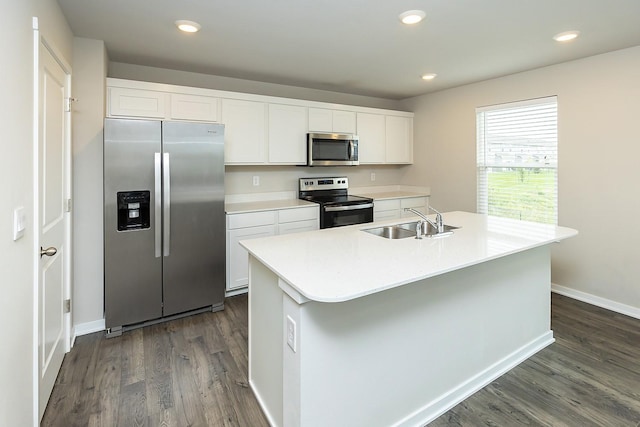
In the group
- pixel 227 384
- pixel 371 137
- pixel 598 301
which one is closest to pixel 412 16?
pixel 371 137

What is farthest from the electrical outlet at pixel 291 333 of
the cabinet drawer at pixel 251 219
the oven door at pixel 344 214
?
the oven door at pixel 344 214

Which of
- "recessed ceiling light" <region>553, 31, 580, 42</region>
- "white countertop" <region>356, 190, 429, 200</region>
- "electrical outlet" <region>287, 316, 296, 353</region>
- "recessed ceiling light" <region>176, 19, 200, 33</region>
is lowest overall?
"electrical outlet" <region>287, 316, 296, 353</region>

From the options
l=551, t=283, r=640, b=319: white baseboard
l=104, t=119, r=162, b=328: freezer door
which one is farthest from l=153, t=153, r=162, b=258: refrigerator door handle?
l=551, t=283, r=640, b=319: white baseboard

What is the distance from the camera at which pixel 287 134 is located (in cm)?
406

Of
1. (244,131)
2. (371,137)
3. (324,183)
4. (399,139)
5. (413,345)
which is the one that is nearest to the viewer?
(413,345)

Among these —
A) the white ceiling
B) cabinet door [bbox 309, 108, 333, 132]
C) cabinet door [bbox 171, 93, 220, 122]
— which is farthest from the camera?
cabinet door [bbox 309, 108, 333, 132]

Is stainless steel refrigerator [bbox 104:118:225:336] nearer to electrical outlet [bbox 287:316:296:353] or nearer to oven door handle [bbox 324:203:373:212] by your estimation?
oven door handle [bbox 324:203:373:212]

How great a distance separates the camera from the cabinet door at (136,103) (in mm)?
3059

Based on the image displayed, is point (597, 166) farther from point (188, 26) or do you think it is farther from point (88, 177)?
point (88, 177)

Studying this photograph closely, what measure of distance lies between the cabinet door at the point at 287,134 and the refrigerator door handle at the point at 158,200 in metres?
Result: 1.41

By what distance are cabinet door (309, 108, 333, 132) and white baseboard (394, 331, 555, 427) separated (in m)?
3.14

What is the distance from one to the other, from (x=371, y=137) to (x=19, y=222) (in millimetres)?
4089

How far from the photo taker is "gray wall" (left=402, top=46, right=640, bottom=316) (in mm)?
3090

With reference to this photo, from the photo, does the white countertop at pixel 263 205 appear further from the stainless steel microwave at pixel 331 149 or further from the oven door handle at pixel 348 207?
the stainless steel microwave at pixel 331 149
